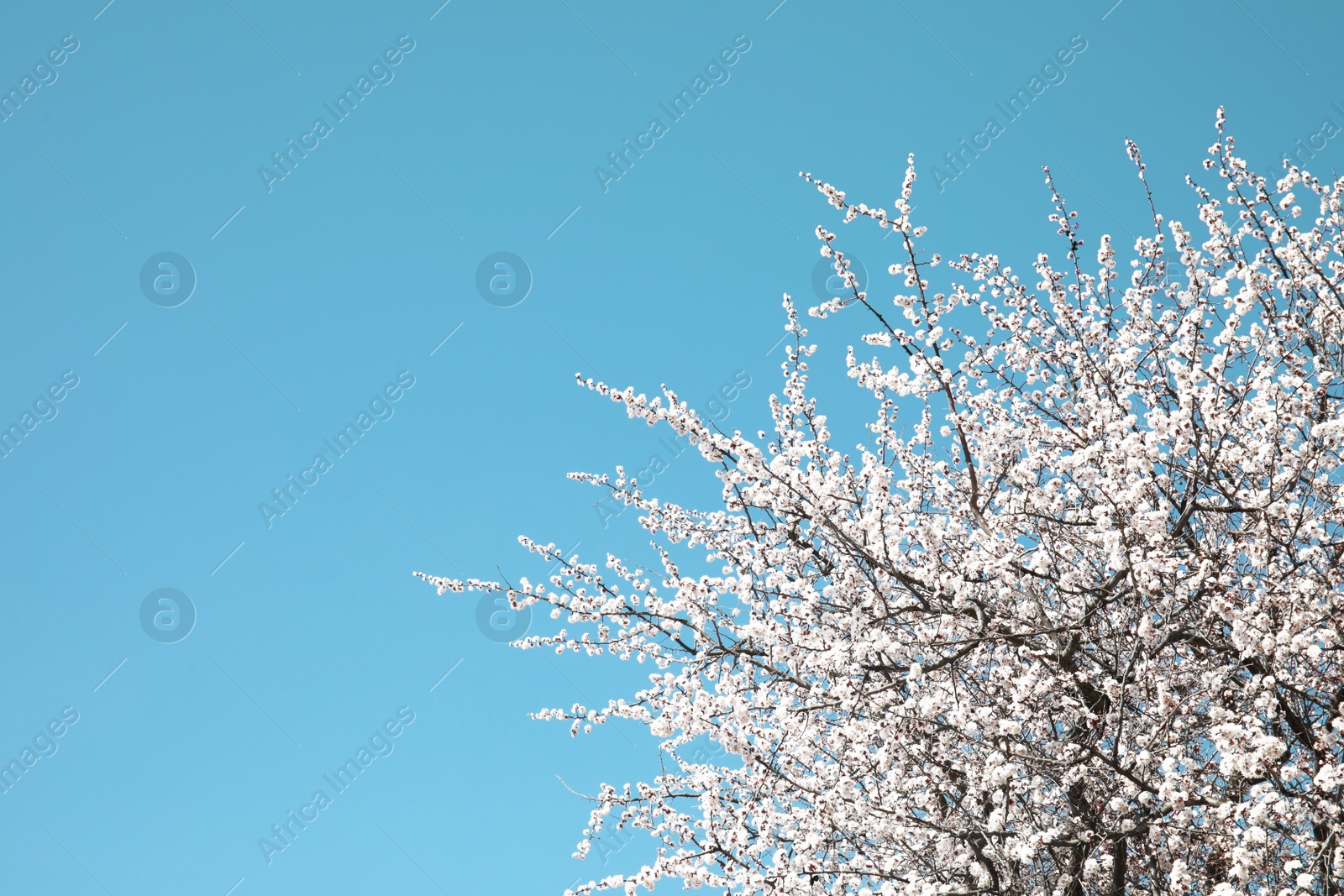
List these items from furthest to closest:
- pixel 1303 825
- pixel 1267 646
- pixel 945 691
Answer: pixel 945 691, pixel 1303 825, pixel 1267 646

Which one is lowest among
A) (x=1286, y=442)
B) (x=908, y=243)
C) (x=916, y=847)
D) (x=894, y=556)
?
(x=916, y=847)

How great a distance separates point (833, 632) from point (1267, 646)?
2.09 meters

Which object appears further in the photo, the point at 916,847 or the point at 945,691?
the point at 916,847

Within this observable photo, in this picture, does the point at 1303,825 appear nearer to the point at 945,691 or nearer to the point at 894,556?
the point at 945,691

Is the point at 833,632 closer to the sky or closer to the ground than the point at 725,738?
closer to the sky

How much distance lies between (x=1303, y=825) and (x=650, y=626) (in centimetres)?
356

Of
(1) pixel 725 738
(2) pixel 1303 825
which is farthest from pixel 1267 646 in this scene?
(1) pixel 725 738

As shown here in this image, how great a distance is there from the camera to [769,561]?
611 cm

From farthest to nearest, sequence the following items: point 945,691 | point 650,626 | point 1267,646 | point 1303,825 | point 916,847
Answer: point 650,626, point 916,847, point 945,691, point 1303,825, point 1267,646

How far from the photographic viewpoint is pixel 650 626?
6.00 meters

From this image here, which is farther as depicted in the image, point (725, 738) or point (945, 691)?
point (725, 738)

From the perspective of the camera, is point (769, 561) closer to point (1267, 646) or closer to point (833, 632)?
point (833, 632)

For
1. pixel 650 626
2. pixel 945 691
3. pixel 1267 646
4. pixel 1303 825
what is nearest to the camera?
pixel 1267 646

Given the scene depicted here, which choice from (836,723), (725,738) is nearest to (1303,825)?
(836,723)
